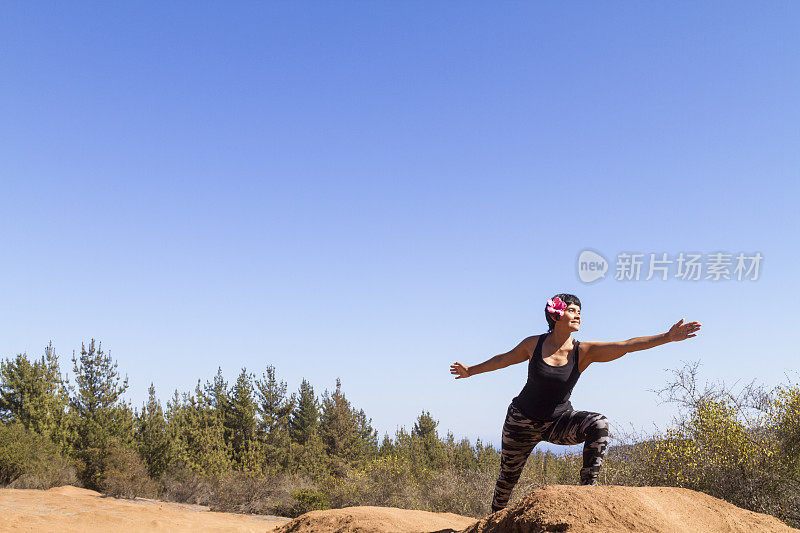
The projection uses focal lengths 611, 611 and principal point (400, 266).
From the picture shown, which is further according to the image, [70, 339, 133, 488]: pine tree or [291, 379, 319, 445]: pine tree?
[291, 379, 319, 445]: pine tree

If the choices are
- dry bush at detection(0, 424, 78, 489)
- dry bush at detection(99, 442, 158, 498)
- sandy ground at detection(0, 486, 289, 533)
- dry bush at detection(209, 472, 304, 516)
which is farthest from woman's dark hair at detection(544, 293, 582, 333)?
dry bush at detection(0, 424, 78, 489)

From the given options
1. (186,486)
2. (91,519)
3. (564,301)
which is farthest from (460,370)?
(186,486)

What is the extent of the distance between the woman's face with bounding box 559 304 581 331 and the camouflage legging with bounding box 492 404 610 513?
2.40 ft

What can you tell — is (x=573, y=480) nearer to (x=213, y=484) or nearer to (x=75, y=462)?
(x=213, y=484)

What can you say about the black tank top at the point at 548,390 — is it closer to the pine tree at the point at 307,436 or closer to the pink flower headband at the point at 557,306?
the pink flower headband at the point at 557,306

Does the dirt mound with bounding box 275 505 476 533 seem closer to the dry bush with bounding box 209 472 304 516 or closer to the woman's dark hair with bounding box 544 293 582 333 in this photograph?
the woman's dark hair with bounding box 544 293 582 333

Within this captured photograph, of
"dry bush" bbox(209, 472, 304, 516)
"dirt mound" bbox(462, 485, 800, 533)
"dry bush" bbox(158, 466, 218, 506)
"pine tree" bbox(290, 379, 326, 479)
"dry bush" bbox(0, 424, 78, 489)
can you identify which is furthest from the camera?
"pine tree" bbox(290, 379, 326, 479)

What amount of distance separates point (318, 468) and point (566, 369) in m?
23.4

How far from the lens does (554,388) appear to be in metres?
4.99

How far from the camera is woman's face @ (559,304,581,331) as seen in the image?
518 cm

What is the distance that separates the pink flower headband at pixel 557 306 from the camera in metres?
5.20

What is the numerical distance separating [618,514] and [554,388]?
4.47ft

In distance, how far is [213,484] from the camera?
20.7 metres

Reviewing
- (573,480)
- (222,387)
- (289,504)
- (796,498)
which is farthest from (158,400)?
(796,498)
